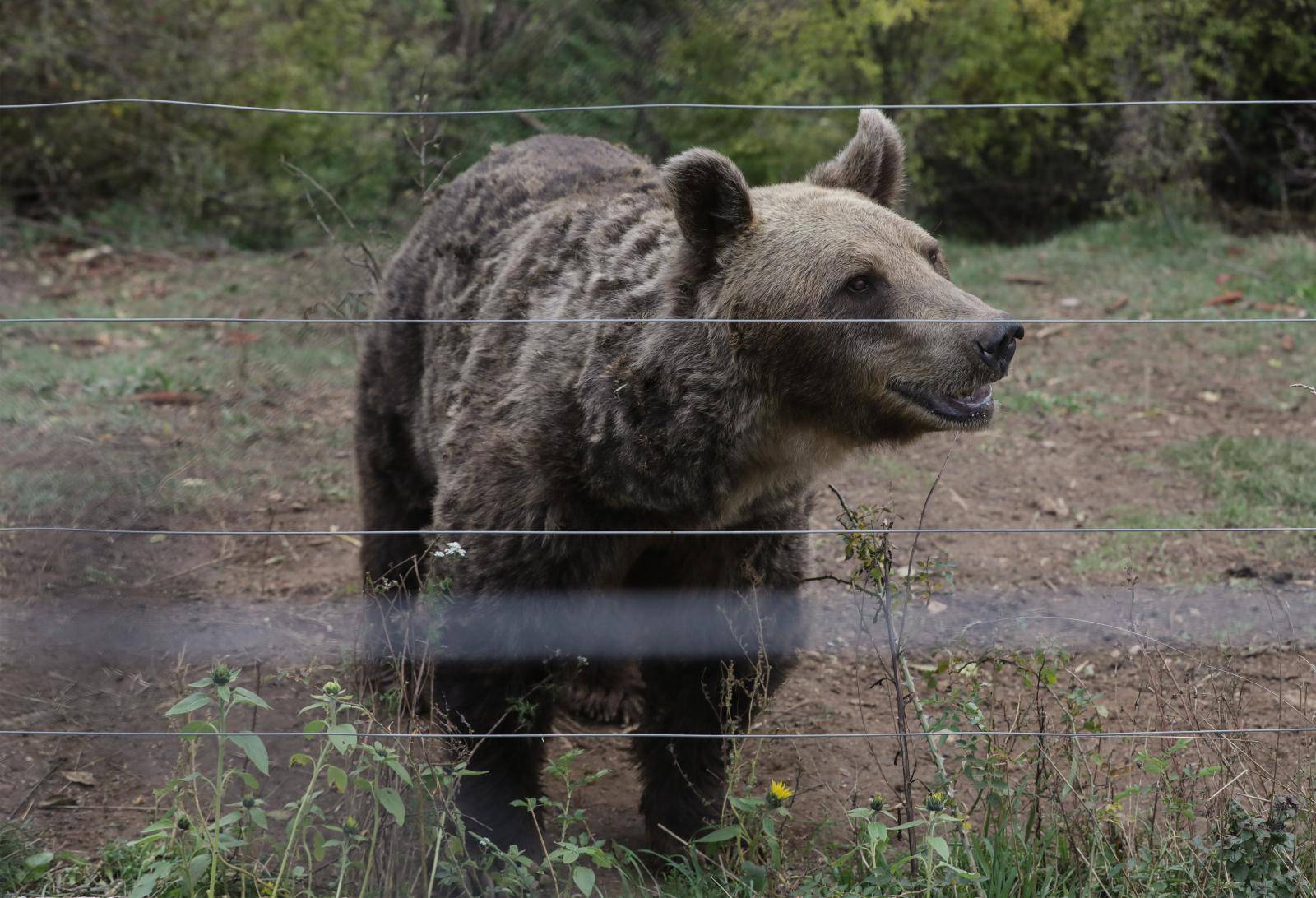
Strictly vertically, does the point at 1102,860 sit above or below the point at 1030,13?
below

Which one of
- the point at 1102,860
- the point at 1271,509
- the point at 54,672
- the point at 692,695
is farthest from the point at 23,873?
the point at 1271,509

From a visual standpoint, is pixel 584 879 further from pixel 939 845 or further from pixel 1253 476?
pixel 1253 476

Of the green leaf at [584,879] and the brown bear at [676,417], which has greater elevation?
the brown bear at [676,417]

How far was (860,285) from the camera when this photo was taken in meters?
3.62

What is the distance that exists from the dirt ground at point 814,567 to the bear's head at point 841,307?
0.34 meters

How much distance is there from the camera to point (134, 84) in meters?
12.0

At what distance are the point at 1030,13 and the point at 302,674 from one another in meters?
9.22

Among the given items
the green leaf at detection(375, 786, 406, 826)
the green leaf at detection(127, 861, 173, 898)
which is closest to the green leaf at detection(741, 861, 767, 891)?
the green leaf at detection(375, 786, 406, 826)

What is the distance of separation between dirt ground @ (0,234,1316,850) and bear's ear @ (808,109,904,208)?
1.02 meters

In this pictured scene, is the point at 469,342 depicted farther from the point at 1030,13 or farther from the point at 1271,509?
the point at 1030,13

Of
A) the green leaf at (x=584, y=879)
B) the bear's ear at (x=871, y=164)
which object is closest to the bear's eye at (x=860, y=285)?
the bear's ear at (x=871, y=164)

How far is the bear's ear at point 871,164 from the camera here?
161 inches

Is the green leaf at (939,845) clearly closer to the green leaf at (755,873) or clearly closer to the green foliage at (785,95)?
the green leaf at (755,873)

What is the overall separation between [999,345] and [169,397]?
6.01 m
